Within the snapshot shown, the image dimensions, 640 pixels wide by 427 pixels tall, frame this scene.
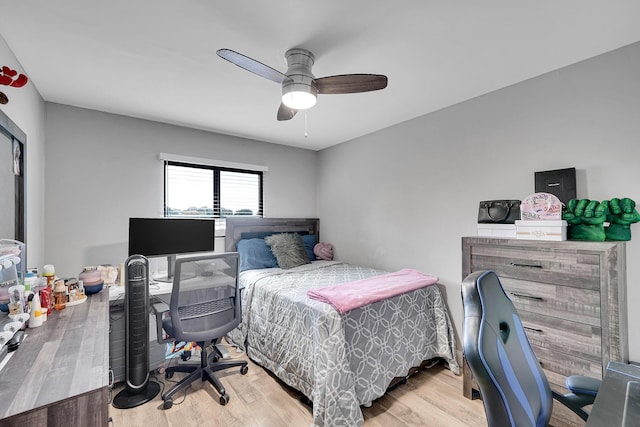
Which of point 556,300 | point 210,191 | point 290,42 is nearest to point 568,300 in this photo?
point 556,300

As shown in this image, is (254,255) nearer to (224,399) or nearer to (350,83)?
A: (224,399)

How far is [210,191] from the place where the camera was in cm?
353

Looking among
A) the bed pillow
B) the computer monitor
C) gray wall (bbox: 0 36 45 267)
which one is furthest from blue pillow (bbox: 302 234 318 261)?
gray wall (bbox: 0 36 45 267)

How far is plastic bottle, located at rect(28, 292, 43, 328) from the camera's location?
1.32 m

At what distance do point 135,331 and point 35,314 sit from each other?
826mm

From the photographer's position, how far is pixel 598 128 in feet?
6.26

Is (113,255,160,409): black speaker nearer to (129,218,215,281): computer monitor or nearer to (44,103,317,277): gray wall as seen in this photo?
(129,218,215,281): computer monitor

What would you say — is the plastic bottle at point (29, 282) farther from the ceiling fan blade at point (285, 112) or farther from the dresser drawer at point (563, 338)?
the dresser drawer at point (563, 338)

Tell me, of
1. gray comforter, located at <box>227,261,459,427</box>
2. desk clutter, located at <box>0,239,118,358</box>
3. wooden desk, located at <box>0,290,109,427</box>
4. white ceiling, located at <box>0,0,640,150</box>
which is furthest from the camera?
A: gray comforter, located at <box>227,261,459,427</box>

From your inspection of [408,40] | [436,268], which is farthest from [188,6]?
[436,268]

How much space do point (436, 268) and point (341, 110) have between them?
1817 mm

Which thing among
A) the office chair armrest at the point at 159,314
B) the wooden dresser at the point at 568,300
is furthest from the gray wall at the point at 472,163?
the office chair armrest at the point at 159,314

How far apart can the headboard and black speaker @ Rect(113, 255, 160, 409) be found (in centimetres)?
143

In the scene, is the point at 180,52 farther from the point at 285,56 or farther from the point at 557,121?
the point at 557,121
